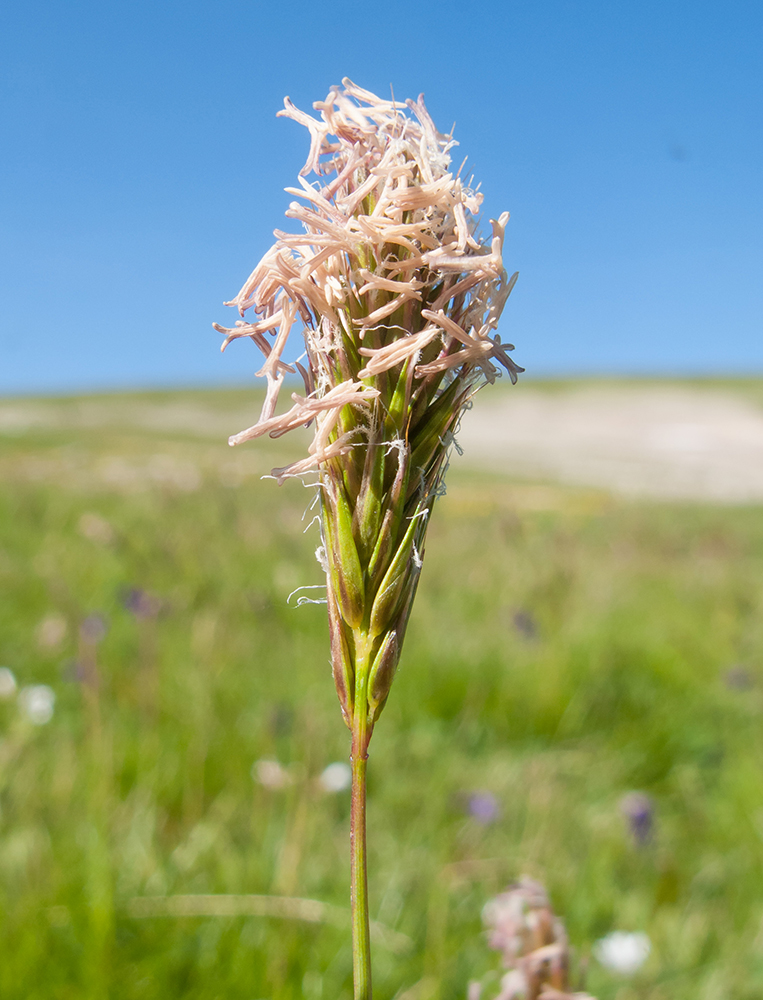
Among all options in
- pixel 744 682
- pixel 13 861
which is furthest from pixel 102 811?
pixel 744 682

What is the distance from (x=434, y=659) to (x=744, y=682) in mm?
2034

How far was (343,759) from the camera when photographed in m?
3.69

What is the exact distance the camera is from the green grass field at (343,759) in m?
2.18

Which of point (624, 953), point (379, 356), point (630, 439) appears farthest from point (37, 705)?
point (630, 439)

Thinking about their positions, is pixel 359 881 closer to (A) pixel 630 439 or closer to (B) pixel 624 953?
(B) pixel 624 953

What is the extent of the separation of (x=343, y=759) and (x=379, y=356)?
3.36 m

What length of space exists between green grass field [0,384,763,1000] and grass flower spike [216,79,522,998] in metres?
1.70

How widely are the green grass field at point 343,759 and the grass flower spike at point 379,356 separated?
170 centimetres

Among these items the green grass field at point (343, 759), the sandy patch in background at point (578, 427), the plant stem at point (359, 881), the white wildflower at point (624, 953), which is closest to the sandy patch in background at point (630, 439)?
the sandy patch in background at point (578, 427)

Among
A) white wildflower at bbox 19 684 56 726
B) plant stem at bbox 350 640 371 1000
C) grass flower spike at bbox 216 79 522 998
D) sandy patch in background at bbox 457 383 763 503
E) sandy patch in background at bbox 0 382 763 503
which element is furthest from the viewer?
sandy patch in background at bbox 0 382 763 503

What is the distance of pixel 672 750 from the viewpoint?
418 cm

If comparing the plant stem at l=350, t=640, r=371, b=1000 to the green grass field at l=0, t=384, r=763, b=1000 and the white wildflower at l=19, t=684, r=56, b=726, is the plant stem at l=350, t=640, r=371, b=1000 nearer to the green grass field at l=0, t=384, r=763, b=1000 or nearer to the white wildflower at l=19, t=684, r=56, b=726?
the green grass field at l=0, t=384, r=763, b=1000

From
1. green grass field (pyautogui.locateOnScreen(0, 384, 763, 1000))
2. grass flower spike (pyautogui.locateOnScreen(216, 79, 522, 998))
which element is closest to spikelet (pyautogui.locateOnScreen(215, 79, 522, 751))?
grass flower spike (pyautogui.locateOnScreen(216, 79, 522, 998))

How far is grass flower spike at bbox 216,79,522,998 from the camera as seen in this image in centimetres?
64
